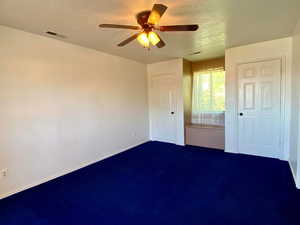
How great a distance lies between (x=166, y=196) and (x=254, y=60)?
3337mm

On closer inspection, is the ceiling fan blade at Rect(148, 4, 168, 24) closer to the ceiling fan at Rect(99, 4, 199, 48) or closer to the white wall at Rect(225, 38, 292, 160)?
the ceiling fan at Rect(99, 4, 199, 48)

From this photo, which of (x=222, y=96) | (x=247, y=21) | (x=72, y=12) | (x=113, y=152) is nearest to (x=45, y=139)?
(x=113, y=152)

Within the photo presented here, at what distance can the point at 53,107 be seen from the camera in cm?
308

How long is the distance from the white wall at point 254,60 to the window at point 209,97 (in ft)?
2.57

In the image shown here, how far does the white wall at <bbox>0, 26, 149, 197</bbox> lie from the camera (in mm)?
2562

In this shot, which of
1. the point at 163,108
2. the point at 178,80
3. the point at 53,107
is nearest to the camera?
the point at 53,107

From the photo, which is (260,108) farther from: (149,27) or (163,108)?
(149,27)

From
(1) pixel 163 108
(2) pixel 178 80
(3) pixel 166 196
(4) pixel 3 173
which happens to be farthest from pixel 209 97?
(4) pixel 3 173

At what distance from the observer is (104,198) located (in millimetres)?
2451

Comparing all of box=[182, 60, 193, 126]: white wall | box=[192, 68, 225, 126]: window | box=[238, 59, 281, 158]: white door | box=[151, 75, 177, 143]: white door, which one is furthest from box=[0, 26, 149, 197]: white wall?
box=[238, 59, 281, 158]: white door

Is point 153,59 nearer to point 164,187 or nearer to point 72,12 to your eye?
point 72,12

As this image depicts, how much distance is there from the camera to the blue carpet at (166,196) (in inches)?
79.0

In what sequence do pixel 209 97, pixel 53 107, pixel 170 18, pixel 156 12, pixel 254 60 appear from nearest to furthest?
1. pixel 156 12
2. pixel 170 18
3. pixel 53 107
4. pixel 254 60
5. pixel 209 97

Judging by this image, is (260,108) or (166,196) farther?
(260,108)
